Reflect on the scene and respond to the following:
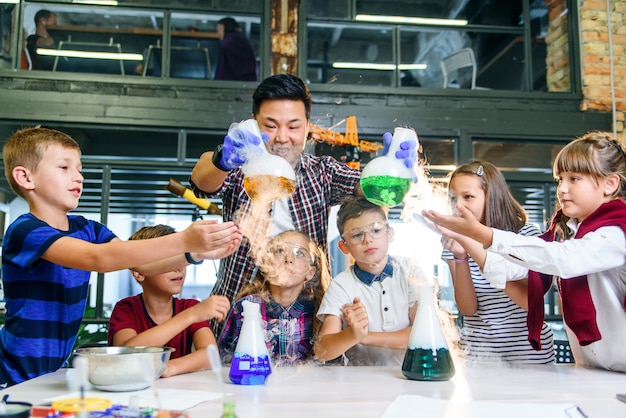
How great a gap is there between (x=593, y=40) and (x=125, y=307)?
4.17 m

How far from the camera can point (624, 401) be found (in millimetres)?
1137

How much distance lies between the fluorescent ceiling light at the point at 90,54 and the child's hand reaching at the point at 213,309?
3832 millimetres

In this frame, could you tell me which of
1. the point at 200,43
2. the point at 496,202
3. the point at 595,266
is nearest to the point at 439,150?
the point at 200,43

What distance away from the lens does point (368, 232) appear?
5.72 feet

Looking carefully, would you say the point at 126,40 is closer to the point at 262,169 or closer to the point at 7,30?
the point at 7,30

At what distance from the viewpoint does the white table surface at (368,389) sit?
108 cm

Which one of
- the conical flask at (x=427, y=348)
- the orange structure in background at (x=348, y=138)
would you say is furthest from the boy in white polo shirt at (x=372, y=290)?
the orange structure in background at (x=348, y=138)

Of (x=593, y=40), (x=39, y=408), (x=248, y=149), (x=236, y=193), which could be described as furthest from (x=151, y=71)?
(x=39, y=408)

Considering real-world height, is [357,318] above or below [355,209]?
below

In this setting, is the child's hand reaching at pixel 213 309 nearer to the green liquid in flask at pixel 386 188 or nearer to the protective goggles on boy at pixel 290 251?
the protective goggles on boy at pixel 290 251

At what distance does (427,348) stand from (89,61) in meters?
4.40

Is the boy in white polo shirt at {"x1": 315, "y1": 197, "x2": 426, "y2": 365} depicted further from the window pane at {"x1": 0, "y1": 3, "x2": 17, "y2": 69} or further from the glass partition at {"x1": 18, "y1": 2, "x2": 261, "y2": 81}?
the window pane at {"x1": 0, "y1": 3, "x2": 17, "y2": 69}

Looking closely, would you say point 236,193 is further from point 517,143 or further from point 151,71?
point 151,71

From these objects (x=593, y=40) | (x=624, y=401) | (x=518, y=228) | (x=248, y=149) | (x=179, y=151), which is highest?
(x=593, y=40)
